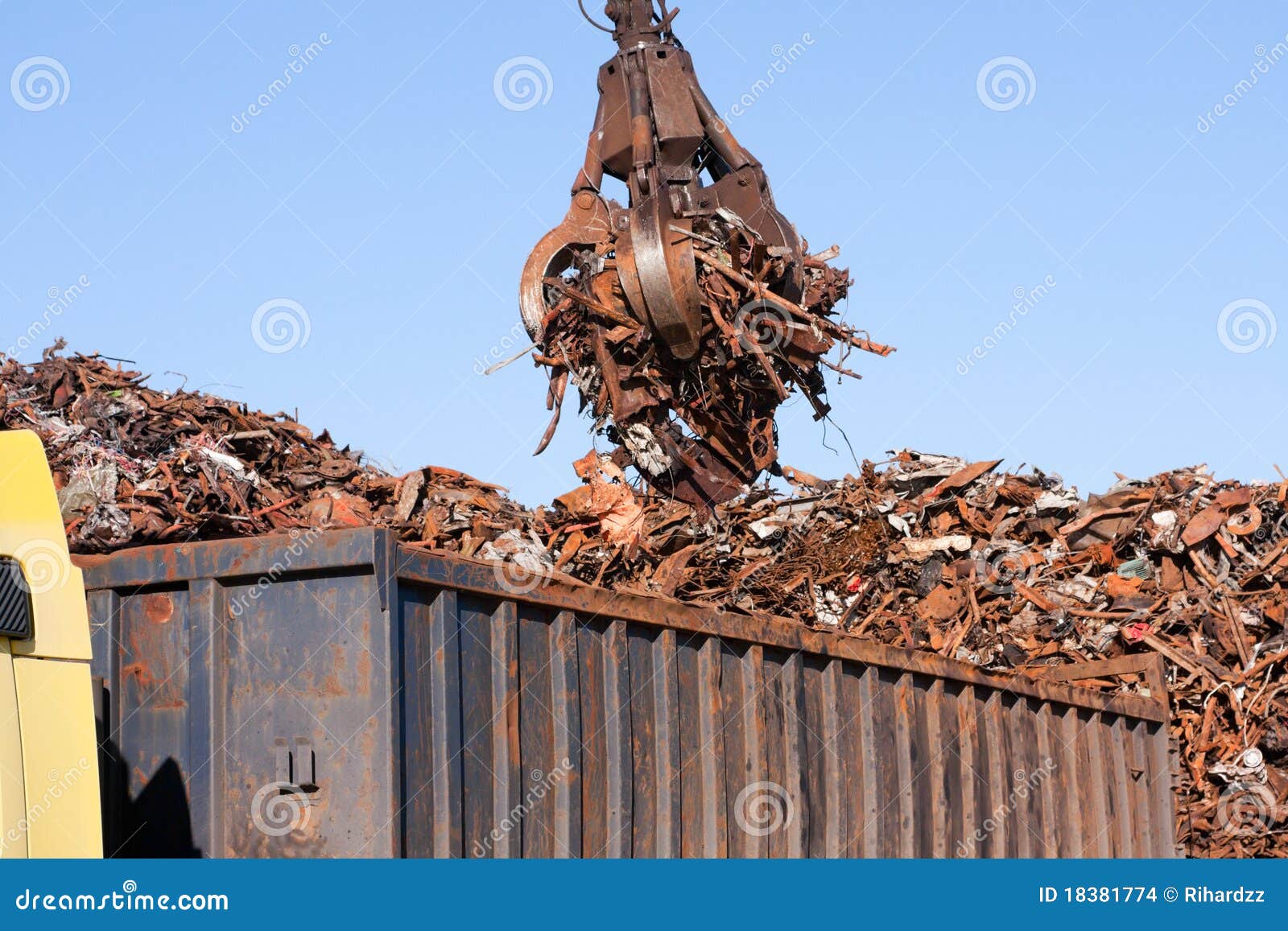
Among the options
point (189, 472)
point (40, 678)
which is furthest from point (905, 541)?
point (40, 678)

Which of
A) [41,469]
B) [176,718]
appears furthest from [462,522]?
[41,469]

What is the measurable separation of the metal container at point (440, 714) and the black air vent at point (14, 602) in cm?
61

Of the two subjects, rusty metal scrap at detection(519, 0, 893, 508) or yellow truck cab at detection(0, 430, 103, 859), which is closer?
yellow truck cab at detection(0, 430, 103, 859)

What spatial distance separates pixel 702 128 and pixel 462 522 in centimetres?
302

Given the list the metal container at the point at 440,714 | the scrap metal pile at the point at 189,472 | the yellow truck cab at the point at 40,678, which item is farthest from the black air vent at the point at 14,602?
the scrap metal pile at the point at 189,472

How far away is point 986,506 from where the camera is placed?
31.1ft

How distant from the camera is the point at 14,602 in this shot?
119 inches

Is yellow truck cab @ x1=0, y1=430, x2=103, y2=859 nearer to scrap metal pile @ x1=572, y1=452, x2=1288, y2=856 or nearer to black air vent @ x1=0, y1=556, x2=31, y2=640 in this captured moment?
black air vent @ x1=0, y1=556, x2=31, y2=640

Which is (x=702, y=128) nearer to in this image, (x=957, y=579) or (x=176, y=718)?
(x=957, y=579)

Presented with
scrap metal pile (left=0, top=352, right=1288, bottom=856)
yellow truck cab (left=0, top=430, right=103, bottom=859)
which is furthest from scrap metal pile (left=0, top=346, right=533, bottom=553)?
yellow truck cab (left=0, top=430, right=103, bottom=859)

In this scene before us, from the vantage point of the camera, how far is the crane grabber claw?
309 inches

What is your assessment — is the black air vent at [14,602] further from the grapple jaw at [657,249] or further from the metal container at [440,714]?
the grapple jaw at [657,249]

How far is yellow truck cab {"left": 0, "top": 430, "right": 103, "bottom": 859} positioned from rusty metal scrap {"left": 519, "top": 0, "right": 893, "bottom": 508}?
4997 mm

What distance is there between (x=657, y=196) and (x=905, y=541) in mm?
2835
